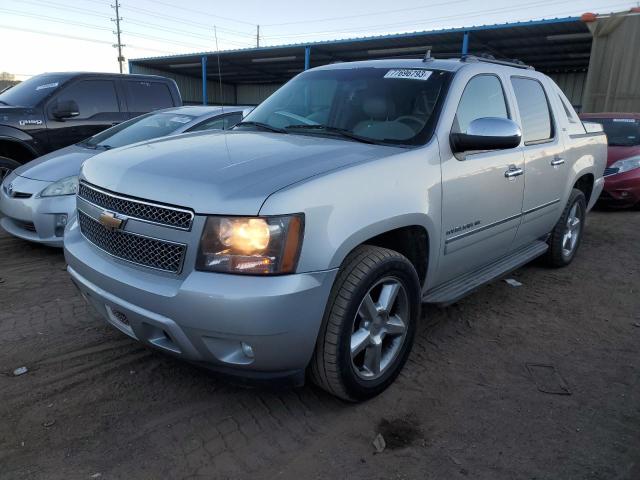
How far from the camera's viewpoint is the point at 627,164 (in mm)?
8234

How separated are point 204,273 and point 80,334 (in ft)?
5.77

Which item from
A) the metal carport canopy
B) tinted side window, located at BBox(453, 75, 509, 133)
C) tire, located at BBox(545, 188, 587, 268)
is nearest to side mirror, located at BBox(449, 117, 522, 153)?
tinted side window, located at BBox(453, 75, 509, 133)

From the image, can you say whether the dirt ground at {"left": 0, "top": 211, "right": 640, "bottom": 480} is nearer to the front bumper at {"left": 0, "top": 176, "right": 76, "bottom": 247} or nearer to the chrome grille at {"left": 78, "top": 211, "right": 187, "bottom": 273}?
the chrome grille at {"left": 78, "top": 211, "right": 187, "bottom": 273}

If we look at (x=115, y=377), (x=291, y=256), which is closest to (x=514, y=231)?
(x=291, y=256)

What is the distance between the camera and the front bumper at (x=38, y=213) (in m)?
4.80

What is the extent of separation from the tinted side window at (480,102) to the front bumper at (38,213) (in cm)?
361

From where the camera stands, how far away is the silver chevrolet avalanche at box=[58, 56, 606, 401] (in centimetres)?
216

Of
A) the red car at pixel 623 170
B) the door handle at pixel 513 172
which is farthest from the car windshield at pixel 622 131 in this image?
the door handle at pixel 513 172

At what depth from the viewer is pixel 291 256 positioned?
217cm

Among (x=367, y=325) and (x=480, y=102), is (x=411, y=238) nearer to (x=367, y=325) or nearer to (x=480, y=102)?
(x=367, y=325)

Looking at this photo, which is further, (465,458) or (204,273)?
(465,458)

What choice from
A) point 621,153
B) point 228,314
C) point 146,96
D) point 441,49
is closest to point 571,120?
point 228,314

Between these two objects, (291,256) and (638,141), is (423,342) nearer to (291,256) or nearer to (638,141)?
(291,256)

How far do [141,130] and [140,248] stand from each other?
3.82 meters
